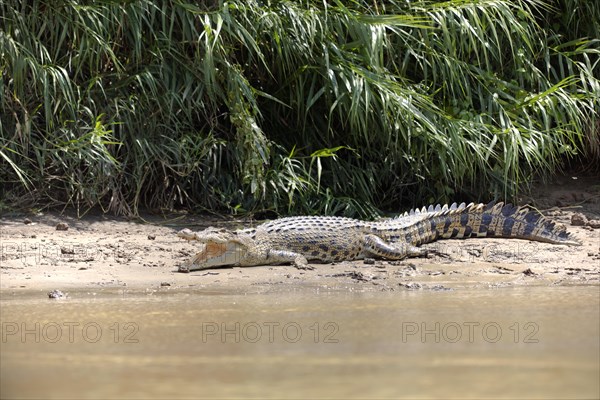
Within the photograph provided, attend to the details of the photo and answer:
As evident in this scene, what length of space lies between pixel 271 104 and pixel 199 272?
208 centimetres

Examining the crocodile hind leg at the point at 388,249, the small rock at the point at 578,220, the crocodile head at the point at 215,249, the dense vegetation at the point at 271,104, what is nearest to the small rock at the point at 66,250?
the crocodile head at the point at 215,249

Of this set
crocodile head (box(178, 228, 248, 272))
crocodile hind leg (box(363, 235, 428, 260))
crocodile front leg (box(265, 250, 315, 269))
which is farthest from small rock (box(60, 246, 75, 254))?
crocodile hind leg (box(363, 235, 428, 260))

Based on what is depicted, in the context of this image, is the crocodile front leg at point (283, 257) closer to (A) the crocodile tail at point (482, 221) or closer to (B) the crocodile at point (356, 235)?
(B) the crocodile at point (356, 235)

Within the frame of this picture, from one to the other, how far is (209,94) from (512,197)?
7.85ft

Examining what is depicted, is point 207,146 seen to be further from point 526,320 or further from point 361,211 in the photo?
point 526,320

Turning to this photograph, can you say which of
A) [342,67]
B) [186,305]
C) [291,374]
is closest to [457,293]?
[186,305]

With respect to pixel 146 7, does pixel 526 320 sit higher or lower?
lower

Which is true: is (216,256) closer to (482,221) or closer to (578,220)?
(482,221)

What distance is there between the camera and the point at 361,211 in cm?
756

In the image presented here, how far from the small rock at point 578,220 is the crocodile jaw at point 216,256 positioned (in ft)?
7.90

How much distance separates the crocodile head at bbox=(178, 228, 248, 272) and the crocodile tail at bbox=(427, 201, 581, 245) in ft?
4.61

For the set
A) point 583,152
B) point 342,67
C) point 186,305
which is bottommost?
point 186,305

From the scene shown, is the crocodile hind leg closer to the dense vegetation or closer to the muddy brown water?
the dense vegetation

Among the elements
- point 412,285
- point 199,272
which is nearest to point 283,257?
point 199,272
